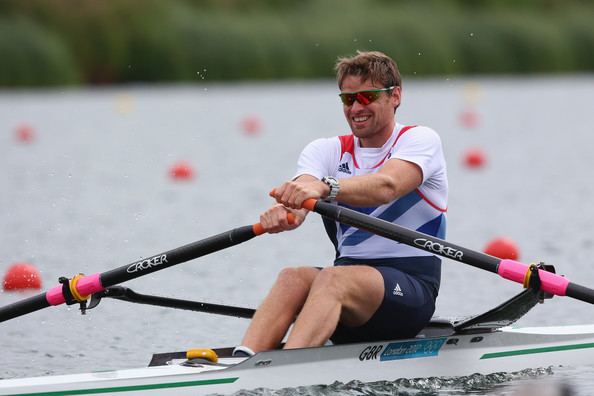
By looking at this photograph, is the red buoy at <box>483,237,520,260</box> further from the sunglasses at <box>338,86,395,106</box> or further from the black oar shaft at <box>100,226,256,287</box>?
the black oar shaft at <box>100,226,256,287</box>

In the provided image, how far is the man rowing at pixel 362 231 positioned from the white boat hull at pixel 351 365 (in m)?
0.11

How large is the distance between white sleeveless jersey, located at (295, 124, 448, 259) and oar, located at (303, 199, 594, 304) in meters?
0.29

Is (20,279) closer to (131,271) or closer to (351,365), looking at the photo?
(131,271)

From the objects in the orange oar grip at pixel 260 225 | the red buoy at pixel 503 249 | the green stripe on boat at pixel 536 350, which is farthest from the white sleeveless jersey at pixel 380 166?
the red buoy at pixel 503 249

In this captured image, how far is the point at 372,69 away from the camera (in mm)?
6363

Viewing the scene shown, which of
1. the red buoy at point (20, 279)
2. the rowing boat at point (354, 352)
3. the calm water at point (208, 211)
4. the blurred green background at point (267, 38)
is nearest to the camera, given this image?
the rowing boat at point (354, 352)

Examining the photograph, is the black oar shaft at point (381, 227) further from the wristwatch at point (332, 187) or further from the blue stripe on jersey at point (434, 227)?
the blue stripe on jersey at point (434, 227)

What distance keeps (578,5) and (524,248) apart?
47140 millimetres

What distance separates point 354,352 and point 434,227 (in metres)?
0.82

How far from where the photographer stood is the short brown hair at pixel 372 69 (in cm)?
636

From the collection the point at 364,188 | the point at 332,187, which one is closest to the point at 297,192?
the point at 332,187

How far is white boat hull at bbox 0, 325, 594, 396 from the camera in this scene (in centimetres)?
580

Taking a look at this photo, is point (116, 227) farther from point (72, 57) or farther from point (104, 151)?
point (72, 57)

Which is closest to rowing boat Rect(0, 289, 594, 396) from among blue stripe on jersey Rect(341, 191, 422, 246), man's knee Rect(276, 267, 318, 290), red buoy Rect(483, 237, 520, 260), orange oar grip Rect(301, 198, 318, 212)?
man's knee Rect(276, 267, 318, 290)
